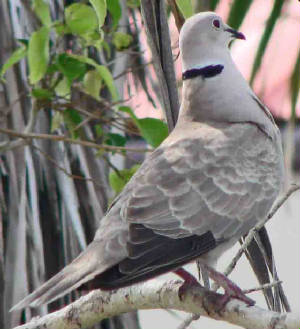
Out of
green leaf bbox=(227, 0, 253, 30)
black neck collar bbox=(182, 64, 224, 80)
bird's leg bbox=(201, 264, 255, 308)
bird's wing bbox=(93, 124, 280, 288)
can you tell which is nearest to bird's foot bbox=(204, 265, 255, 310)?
bird's leg bbox=(201, 264, 255, 308)

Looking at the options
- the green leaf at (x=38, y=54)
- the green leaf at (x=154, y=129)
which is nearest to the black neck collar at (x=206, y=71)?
the green leaf at (x=154, y=129)

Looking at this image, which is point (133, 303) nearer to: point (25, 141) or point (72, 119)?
point (25, 141)

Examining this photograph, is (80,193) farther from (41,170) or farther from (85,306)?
(85,306)

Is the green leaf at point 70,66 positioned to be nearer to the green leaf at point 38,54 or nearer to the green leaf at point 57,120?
the green leaf at point 38,54

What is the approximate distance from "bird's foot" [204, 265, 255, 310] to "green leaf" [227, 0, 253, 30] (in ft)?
3.58

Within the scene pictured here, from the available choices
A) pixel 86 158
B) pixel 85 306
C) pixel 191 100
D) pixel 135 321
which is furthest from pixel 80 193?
pixel 85 306

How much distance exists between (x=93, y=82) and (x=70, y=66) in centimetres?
29

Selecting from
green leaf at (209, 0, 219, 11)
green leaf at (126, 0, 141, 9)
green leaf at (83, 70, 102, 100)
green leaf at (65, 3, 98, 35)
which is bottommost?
green leaf at (83, 70, 102, 100)

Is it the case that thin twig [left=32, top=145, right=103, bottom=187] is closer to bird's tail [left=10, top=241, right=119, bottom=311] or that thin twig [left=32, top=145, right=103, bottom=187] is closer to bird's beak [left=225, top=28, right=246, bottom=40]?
bird's beak [left=225, top=28, right=246, bottom=40]

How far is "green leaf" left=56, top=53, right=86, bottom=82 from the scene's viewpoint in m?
3.65

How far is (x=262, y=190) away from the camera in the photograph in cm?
339

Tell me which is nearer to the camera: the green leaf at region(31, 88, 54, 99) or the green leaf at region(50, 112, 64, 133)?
the green leaf at region(31, 88, 54, 99)

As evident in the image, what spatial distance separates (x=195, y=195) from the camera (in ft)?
10.6

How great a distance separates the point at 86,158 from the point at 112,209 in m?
1.09
